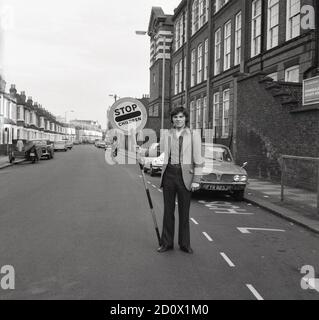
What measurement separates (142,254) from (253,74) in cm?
1427

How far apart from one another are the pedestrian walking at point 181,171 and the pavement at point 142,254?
0.27m

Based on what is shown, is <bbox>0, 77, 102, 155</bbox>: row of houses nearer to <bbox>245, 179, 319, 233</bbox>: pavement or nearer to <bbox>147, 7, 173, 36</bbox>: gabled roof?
<bbox>147, 7, 173, 36</bbox>: gabled roof

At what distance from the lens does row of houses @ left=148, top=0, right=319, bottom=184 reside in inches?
667

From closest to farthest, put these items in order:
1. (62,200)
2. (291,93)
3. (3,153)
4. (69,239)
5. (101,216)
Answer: (69,239)
(101,216)
(62,200)
(291,93)
(3,153)

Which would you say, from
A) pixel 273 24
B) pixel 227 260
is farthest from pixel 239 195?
pixel 273 24

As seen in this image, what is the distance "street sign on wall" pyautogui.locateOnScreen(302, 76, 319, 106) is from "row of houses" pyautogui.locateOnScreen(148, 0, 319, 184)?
254 millimetres

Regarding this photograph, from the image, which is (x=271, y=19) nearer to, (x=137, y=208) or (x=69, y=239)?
(x=137, y=208)

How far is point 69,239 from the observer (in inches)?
300

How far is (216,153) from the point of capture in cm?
1467

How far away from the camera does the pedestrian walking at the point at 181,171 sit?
684 centimetres

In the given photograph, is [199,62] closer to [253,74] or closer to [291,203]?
[253,74]
